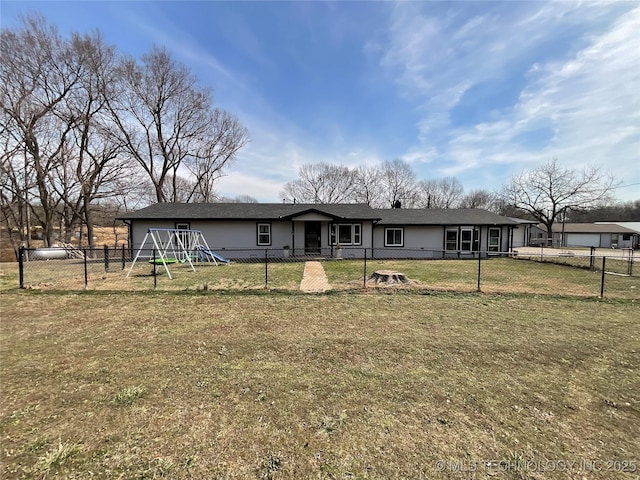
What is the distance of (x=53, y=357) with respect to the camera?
396 cm

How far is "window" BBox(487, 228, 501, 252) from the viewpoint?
19.0 metres

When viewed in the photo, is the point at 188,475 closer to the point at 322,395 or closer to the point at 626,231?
the point at 322,395

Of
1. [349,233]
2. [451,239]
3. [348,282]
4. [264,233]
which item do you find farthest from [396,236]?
[348,282]

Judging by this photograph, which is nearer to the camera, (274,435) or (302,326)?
(274,435)

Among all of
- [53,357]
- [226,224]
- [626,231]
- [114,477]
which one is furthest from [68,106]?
[626,231]

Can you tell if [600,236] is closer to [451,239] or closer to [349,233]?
[451,239]

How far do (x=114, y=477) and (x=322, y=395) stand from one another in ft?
A: 5.96

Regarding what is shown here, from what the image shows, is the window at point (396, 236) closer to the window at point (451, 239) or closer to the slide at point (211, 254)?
the window at point (451, 239)

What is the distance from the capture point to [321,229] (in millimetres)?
18250

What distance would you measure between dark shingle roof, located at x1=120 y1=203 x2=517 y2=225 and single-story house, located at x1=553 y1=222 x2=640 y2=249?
103 feet

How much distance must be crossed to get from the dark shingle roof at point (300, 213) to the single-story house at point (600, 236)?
31523mm

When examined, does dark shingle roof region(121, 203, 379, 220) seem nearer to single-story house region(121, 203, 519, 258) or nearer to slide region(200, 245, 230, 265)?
single-story house region(121, 203, 519, 258)

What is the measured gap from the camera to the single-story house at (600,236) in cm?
3991

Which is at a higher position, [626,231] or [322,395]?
[626,231]
